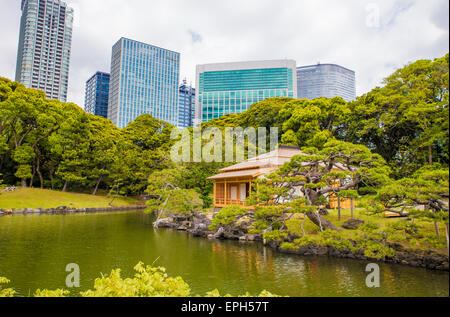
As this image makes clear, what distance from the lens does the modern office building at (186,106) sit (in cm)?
8562

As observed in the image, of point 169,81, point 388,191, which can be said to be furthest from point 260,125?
Answer: point 169,81

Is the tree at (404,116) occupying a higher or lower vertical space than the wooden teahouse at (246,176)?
higher

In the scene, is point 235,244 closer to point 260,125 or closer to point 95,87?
point 260,125

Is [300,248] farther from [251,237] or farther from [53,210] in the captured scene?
[53,210]

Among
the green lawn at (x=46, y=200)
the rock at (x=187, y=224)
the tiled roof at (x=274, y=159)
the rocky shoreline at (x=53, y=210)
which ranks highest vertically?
the tiled roof at (x=274, y=159)

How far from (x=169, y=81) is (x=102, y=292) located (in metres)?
76.9

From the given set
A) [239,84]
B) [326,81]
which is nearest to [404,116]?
[239,84]

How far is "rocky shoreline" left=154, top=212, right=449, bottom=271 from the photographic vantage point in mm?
7355

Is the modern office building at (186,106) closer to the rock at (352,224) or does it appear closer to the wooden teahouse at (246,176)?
the wooden teahouse at (246,176)

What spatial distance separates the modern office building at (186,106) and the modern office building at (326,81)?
44.7 m

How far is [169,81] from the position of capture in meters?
75.2

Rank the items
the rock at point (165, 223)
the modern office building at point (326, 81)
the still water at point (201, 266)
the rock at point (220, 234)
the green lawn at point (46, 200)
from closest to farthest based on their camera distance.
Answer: the still water at point (201, 266)
the rock at point (220, 234)
the rock at point (165, 223)
the green lawn at point (46, 200)
the modern office building at point (326, 81)

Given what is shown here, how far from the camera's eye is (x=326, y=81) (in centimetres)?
10444

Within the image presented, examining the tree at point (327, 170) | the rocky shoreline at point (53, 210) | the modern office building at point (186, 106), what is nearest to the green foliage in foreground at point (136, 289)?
the tree at point (327, 170)
